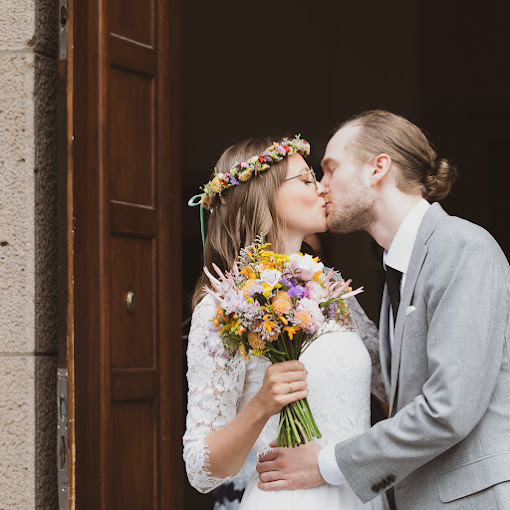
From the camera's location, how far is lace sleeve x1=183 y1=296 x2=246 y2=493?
2.83m

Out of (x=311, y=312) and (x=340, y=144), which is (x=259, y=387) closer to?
(x=311, y=312)

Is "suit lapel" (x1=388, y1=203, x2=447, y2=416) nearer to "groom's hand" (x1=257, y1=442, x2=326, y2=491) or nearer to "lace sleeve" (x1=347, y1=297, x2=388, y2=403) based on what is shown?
"groom's hand" (x1=257, y1=442, x2=326, y2=491)

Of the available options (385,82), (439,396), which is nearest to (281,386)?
(439,396)

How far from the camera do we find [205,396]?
2850 mm

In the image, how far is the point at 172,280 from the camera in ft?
12.6

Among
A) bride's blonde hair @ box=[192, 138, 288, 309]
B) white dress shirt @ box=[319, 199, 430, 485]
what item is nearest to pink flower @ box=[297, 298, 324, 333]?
white dress shirt @ box=[319, 199, 430, 485]

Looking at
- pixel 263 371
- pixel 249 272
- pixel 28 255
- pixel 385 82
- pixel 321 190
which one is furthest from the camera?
pixel 385 82

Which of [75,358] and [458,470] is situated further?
[75,358]

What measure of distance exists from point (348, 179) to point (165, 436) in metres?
1.29

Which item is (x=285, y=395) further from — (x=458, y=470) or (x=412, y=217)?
(x=412, y=217)

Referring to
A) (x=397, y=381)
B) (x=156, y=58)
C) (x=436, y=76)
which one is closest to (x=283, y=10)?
(x=436, y=76)

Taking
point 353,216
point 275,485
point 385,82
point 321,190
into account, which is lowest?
point 275,485

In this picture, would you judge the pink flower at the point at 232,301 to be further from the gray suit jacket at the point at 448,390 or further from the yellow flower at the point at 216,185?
the yellow flower at the point at 216,185

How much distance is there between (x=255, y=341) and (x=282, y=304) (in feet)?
0.45
